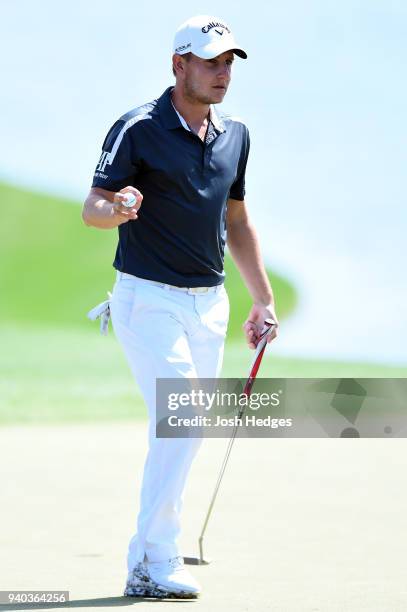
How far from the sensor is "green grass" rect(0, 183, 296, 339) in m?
26.6

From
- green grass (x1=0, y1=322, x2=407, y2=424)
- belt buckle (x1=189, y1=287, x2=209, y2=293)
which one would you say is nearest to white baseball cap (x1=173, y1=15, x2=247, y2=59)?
belt buckle (x1=189, y1=287, x2=209, y2=293)

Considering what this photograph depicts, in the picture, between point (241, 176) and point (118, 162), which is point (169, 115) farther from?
point (241, 176)

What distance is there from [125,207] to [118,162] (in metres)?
0.41

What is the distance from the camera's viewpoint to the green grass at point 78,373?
15172 mm

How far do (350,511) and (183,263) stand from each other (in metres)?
2.79

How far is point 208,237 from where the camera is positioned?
5434 mm

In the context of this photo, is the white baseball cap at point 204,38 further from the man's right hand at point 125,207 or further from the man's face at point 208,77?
the man's right hand at point 125,207

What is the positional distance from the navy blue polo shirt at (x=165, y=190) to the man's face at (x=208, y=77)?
0.42 feet

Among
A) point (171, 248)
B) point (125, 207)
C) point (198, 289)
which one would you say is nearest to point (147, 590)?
point (198, 289)

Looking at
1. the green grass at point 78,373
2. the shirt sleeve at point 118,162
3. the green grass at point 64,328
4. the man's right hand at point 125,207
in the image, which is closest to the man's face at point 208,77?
the shirt sleeve at point 118,162

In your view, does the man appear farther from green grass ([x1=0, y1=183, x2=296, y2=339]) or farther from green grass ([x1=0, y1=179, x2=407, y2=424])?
green grass ([x1=0, y1=183, x2=296, y2=339])

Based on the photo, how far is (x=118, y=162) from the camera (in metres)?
5.26

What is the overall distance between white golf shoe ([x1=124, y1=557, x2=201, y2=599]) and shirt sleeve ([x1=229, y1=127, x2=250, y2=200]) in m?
1.64

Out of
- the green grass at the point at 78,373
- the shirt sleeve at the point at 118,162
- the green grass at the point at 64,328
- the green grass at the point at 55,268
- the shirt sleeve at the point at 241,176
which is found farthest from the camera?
the green grass at the point at 55,268
